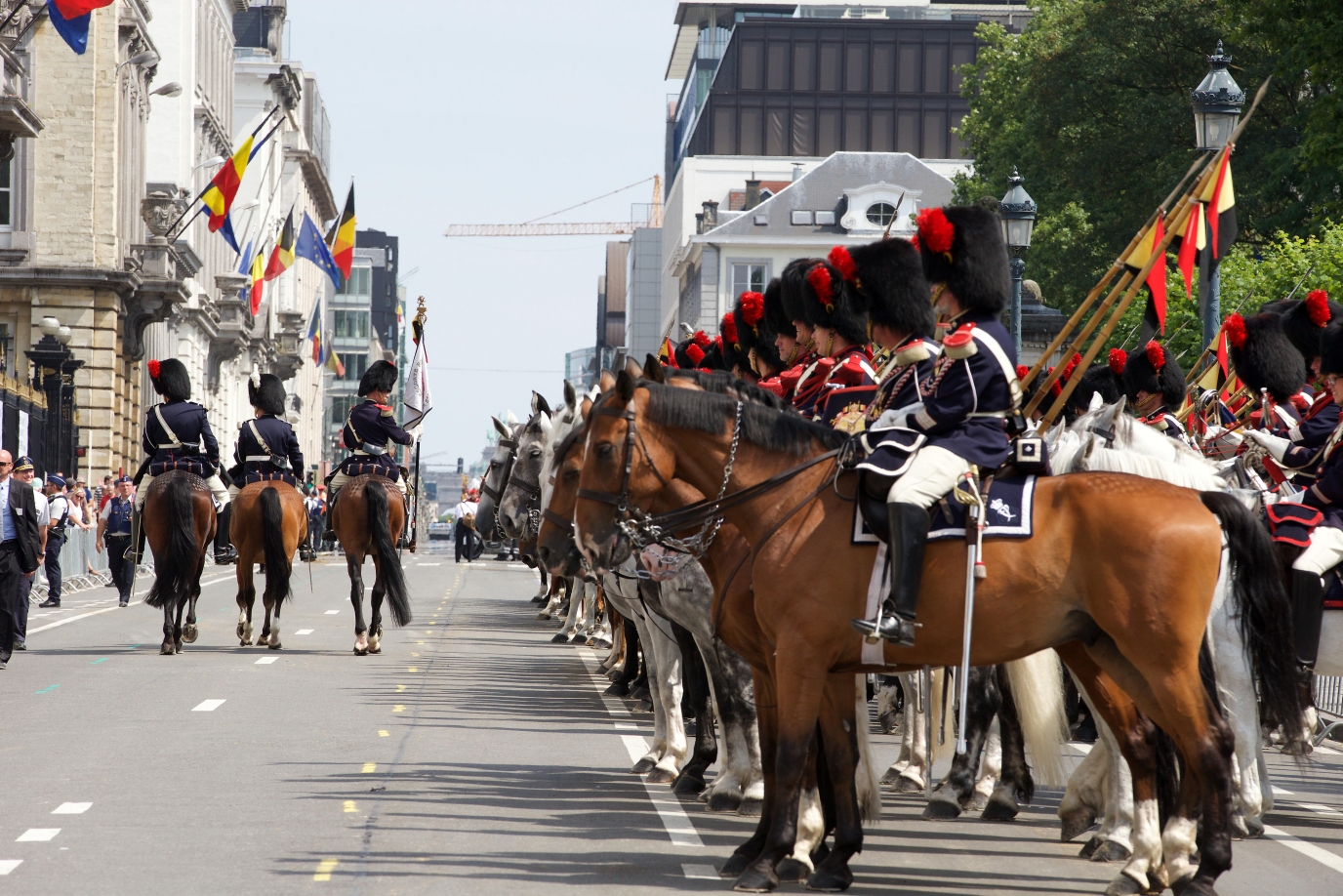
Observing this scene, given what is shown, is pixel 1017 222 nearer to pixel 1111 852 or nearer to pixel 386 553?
pixel 386 553

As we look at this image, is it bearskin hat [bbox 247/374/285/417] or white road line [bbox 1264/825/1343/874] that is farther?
bearskin hat [bbox 247/374/285/417]

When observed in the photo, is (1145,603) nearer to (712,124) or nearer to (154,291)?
(154,291)

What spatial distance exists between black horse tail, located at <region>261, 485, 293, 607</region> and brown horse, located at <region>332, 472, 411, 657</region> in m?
0.61

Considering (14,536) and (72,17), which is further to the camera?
(72,17)

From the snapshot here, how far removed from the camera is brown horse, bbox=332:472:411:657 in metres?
20.2

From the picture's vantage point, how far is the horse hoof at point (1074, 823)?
9.84m

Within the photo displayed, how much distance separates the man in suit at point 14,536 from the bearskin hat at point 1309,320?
12.7 m

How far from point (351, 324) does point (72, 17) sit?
137376 mm

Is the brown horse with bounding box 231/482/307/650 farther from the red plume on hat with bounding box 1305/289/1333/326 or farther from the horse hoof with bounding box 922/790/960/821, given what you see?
the red plume on hat with bounding box 1305/289/1333/326

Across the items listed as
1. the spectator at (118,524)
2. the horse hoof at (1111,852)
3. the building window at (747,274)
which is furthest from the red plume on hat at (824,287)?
the building window at (747,274)

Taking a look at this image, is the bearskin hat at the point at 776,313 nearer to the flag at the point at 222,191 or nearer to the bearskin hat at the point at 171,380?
the bearskin hat at the point at 171,380

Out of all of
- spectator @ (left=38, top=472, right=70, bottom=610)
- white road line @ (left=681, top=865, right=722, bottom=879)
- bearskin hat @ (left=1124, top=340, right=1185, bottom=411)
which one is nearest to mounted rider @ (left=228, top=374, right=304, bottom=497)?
spectator @ (left=38, top=472, right=70, bottom=610)

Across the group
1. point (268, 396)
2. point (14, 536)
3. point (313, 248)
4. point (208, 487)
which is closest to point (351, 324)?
point (313, 248)

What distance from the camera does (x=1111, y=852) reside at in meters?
9.36
